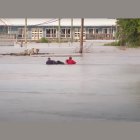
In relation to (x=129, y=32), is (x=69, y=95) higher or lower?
lower

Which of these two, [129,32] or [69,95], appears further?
[129,32]

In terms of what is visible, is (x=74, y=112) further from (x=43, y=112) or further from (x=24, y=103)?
(x=24, y=103)

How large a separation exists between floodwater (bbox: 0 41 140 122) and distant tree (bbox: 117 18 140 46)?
26.3 m

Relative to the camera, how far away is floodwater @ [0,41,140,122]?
10117 millimetres

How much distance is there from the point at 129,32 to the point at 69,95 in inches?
1428

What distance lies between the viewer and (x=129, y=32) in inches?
1919

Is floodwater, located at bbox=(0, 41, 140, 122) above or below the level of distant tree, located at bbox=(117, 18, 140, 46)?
below

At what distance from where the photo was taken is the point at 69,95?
43.8ft

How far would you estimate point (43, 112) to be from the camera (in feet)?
34.2

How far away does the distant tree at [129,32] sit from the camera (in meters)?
47.3

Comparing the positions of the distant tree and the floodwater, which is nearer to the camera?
the floodwater

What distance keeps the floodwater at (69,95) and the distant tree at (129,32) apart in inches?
1036

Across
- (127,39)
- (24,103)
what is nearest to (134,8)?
(24,103)

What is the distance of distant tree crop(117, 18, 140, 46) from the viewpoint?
47281 millimetres
